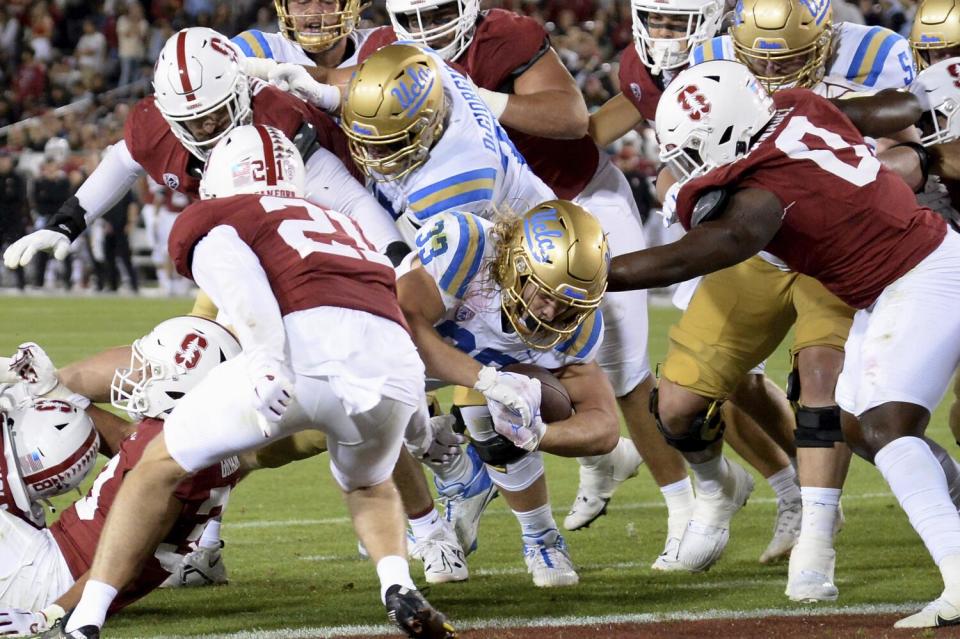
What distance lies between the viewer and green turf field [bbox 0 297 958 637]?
4465 mm

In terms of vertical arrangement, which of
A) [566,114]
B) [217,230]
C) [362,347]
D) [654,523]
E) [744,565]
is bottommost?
[654,523]

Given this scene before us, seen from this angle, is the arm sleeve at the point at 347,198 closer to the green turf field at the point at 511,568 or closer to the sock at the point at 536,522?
the sock at the point at 536,522

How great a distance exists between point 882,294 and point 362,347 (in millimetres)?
1493

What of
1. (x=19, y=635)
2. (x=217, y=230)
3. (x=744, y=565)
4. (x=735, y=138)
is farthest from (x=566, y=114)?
(x=19, y=635)

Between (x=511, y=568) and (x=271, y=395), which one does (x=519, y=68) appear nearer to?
(x=511, y=568)

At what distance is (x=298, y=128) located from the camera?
5.06m

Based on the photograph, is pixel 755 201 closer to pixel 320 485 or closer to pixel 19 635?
pixel 19 635

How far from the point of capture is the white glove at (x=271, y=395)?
3.50 meters

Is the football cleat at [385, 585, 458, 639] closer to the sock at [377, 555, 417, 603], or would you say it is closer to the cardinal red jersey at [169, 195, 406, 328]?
the sock at [377, 555, 417, 603]

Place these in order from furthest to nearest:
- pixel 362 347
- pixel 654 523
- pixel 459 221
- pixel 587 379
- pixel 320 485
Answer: pixel 320 485
pixel 654 523
pixel 587 379
pixel 459 221
pixel 362 347

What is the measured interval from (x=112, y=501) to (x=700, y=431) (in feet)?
6.36

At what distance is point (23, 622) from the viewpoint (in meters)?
3.88

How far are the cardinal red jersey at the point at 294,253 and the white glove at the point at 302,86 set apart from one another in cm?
134

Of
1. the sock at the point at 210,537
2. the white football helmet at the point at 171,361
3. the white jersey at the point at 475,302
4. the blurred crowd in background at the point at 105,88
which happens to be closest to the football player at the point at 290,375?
the white football helmet at the point at 171,361
